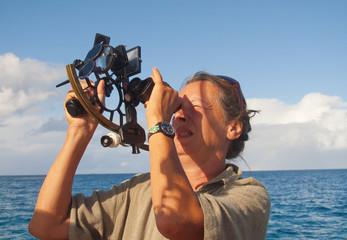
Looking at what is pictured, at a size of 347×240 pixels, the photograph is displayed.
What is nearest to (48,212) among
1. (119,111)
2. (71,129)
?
(71,129)

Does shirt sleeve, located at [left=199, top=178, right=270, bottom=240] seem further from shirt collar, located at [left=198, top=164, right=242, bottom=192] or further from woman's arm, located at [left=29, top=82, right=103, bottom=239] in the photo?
woman's arm, located at [left=29, top=82, right=103, bottom=239]

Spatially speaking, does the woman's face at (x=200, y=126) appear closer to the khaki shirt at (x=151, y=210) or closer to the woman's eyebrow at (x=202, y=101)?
the woman's eyebrow at (x=202, y=101)

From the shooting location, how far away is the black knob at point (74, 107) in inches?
110

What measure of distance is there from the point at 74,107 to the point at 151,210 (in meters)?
0.73

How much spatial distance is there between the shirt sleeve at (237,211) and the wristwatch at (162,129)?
1.07 ft

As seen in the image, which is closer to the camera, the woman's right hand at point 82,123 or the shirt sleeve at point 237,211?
the shirt sleeve at point 237,211

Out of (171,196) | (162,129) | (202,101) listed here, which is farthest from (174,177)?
(202,101)

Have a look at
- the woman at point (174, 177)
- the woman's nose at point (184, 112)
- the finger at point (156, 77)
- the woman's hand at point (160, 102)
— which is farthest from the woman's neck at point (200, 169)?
the finger at point (156, 77)

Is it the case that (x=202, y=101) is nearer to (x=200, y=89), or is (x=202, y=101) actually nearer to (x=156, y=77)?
(x=200, y=89)

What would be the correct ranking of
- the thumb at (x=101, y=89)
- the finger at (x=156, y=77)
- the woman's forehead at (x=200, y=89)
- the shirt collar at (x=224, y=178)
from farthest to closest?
the woman's forehead at (x=200, y=89), the shirt collar at (x=224, y=178), the thumb at (x=101, y=89), the finger at (x=156, y=77)

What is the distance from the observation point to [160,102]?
7.95ft

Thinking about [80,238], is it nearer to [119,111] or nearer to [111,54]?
[119,111]

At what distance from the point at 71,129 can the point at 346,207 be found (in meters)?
27.5

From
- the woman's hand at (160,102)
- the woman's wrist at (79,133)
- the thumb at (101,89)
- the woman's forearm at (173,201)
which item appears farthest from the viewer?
the woman's wrist at (79,133)
